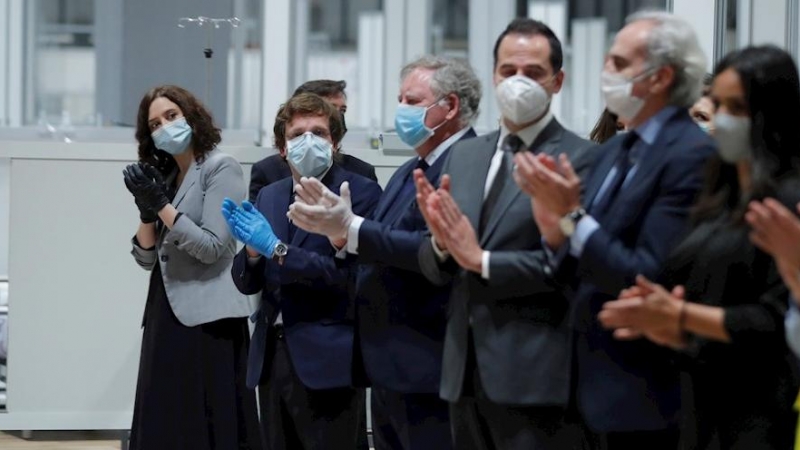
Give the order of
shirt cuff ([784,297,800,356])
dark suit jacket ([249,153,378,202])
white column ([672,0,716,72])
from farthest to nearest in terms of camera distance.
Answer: white column ([672,0,716,72]) < dark suit jacket ([249,153,378,202]) < shirt cuff ([784,297,800,356])

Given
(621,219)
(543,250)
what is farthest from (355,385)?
(621,219)

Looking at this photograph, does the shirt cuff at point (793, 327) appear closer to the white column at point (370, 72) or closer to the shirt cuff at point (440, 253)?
the shirt cuff at point (440, 253)

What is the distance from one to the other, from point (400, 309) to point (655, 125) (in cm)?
94

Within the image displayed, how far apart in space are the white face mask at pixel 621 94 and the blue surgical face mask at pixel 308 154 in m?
1.30

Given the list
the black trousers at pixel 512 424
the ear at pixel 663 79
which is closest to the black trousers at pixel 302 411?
the black trousers at pixel 512 424

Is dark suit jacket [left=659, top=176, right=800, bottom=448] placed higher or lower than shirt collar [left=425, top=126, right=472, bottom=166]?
lower

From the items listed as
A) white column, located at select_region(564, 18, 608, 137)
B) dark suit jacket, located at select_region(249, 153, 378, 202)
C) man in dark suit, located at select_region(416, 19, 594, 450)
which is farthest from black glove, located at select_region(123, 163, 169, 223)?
white column, located at select_region(564, 18, 608, 137)

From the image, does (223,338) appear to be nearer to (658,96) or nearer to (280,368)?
(280,368)

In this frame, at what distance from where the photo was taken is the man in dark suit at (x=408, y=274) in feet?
10.5

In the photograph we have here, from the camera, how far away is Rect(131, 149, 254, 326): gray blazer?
431 centimetres

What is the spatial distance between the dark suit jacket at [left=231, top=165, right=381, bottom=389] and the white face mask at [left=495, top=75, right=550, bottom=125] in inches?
34.1

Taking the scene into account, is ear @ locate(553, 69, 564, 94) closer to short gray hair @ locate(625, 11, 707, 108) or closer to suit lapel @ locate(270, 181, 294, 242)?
short gray hair @ locate(625, 11, 707, 108)

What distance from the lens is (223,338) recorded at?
4.41 m

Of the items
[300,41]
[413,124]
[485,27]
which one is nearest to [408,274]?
[413,124]
